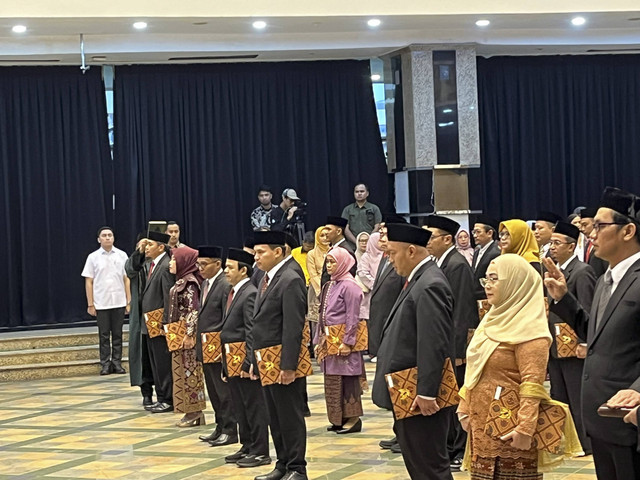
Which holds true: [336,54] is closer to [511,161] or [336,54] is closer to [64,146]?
[511,161]

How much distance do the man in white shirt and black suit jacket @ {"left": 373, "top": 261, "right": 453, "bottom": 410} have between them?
746 cm

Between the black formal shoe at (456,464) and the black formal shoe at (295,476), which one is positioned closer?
the black formal shoe at (295,476)

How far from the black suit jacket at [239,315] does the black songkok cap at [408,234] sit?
6.62 ft

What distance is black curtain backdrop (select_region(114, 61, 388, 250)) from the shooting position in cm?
1371

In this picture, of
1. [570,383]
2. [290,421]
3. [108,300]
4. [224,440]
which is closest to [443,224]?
[570,383]

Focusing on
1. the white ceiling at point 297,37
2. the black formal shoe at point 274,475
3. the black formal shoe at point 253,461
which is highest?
the white ceiling at point 297,37

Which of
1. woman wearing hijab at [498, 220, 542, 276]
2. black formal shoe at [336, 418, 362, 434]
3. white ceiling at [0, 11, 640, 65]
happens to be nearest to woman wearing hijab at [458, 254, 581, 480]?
woman wearing hijab at [498, 220, 542, 276]

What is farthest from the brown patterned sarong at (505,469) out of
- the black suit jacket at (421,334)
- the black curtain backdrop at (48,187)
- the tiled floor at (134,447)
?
the black curtain backdrop at (48,187)

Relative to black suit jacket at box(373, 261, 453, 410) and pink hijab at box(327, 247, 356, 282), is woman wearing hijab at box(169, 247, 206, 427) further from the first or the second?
black suit jacket at box(373, 261, 453, 410)

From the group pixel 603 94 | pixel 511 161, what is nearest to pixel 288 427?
pixel 511 161

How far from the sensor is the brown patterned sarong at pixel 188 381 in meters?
7.60

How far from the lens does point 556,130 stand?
14.5m

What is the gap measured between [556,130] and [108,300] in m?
7.00

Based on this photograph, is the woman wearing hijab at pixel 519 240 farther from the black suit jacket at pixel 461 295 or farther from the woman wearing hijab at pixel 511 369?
the woman wearing hijab at pixel 511 369
